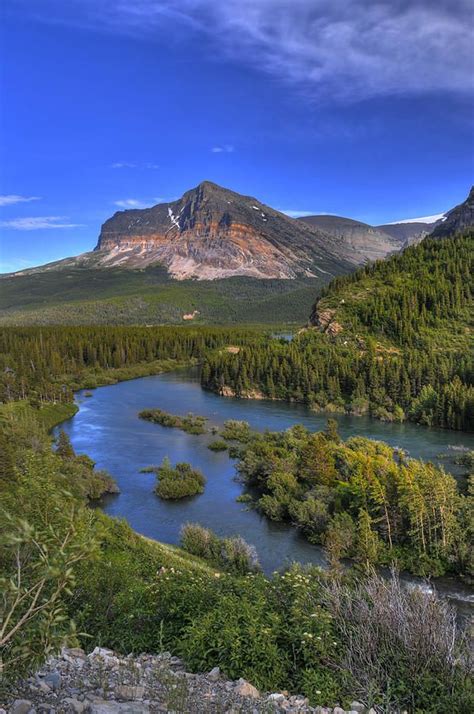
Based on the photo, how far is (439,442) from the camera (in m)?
55.0

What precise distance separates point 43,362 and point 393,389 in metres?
59.3

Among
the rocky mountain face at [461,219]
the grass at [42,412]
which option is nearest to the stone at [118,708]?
the grass at [42,412]

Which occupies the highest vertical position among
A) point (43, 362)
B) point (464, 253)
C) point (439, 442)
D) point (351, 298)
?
point (464, 253)

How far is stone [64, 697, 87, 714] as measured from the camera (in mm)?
7238

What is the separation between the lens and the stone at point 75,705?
724cm

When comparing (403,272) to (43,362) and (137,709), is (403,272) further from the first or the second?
(137,709)

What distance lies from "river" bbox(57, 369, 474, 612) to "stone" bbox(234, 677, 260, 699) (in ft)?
56.0

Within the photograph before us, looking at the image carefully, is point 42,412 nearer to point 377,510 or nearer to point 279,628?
point 377,510

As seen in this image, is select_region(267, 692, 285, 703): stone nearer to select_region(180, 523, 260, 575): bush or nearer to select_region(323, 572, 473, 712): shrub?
select_region(323, 572, 473, 712): shrub

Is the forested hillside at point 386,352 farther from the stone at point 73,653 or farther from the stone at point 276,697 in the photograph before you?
the stone at point 73,653

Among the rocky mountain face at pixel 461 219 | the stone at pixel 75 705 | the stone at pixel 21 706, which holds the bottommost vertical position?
the stone at pixel 75 705

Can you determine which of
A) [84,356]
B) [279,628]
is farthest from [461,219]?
[279,628]

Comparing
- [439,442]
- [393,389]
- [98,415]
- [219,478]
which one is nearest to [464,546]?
[219,478]

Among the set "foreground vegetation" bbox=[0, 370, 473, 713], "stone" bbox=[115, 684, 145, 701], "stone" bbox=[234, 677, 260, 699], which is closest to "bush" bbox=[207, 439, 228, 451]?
"foreground vegetation" bbox=[0, 370, 473, 713]
